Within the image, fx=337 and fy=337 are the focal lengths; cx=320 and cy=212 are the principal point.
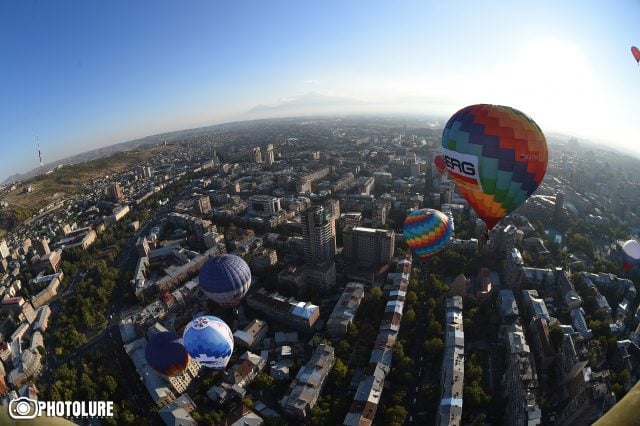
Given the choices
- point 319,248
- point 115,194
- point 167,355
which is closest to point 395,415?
point 167,355

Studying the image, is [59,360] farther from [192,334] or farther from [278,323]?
[278,323]

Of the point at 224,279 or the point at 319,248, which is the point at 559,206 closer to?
the point at 319,248

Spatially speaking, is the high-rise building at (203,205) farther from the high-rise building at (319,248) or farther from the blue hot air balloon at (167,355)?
the blue hot air balloon at (167,355)

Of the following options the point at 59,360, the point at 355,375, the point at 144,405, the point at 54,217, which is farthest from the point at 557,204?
the point at 54,217

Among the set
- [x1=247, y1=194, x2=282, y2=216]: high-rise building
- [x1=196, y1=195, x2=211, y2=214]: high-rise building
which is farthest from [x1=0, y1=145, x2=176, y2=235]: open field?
[x1=247, y1=194, x2=282, y2=216]: high-rise building

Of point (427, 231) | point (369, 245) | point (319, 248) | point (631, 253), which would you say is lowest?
point (631, 253)
